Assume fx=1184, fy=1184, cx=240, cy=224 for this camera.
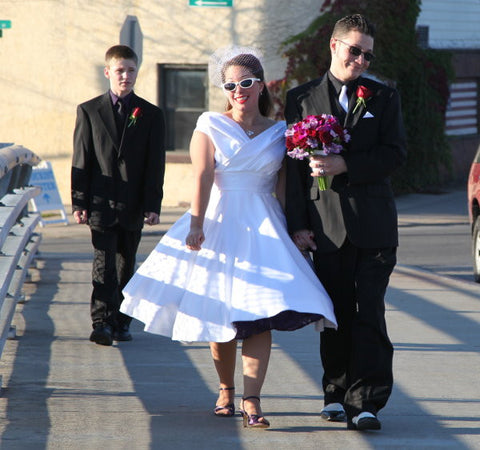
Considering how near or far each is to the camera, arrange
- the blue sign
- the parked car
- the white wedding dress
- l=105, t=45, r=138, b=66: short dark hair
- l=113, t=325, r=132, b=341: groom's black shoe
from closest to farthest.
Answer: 1. the white wedding dress
2. l=105, t=45, r=138, b=66: short dark hair
3. l=113, t=325, r=132, b=341: groom's black shoe
4. the parked car
5. the blue sign

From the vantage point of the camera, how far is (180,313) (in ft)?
19.0

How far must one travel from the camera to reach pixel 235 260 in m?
5.81

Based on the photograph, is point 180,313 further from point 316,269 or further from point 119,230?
point 119,230

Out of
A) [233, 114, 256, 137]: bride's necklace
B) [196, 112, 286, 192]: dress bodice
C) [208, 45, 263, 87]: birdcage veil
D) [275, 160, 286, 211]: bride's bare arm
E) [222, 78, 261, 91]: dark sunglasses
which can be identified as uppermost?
[208, 45, 263, 87]: birdcage veil

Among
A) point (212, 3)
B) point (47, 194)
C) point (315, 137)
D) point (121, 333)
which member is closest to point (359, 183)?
point (315, 137)

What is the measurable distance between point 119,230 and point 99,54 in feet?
44.8

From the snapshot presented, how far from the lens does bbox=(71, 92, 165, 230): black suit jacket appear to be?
801cm

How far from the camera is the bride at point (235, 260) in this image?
5664 millimetres

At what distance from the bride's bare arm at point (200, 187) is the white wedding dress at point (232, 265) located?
0.05 m

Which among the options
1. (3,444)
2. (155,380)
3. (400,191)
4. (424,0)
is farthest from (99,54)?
(3,444)

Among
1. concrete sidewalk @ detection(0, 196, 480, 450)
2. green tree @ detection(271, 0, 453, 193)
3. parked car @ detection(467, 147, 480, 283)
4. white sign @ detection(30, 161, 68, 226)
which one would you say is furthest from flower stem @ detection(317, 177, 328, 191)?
green tree @ detection(271, 0, 453, 193)

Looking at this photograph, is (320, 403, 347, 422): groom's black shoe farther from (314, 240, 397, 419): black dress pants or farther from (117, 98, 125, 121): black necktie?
(117, 98, 125, 121): black necktie

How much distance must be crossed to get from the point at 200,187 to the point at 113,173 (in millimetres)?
2289

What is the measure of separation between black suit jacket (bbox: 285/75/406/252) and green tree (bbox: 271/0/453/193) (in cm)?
1498
